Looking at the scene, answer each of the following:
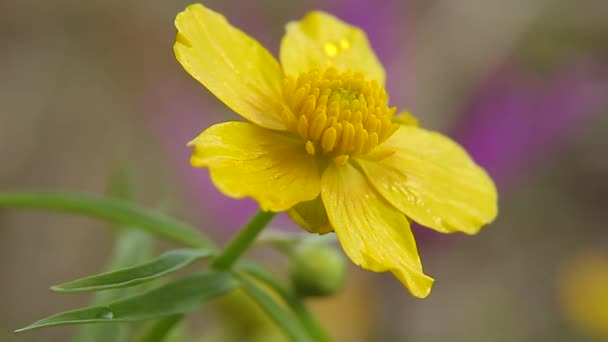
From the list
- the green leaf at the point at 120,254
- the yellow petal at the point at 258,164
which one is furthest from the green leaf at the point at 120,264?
the yellow petal at the point at 258,164

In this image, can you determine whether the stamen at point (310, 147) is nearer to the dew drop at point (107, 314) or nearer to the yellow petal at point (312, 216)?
the yellow petal at point (312, 216)

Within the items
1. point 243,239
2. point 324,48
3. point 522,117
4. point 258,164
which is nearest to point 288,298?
point 243,239

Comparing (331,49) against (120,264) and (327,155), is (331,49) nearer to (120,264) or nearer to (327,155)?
(327,155)

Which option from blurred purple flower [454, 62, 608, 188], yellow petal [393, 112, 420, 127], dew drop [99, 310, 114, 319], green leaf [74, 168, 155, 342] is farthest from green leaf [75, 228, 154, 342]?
blurred purple flower [454, 62, 608, 188]

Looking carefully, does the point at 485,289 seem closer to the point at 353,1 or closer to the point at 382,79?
the point at 353,1

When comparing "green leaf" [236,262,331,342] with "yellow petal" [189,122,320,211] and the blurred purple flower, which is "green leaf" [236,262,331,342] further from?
the blurred purple flower

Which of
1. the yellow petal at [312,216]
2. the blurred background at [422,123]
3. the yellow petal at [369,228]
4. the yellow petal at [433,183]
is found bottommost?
the blurred background at [422,123]
